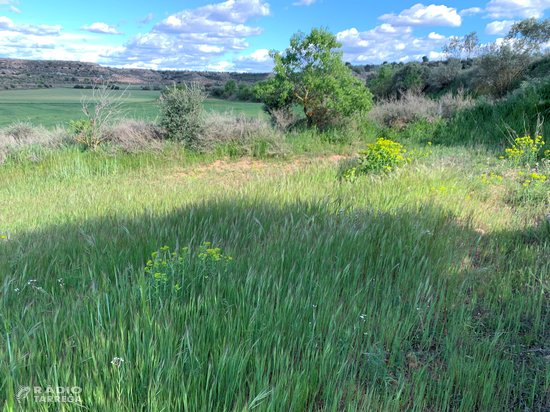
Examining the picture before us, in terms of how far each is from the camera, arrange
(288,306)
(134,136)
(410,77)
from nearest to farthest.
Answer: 1. (288,306)
2. (134,136)
3. (410,77)

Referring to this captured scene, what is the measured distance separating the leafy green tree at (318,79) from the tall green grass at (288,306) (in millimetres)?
7361

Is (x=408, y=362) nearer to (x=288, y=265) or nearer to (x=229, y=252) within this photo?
(x=288, y=265)

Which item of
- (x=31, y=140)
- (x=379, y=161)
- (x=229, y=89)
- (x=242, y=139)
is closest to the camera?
(x=379, y=161)

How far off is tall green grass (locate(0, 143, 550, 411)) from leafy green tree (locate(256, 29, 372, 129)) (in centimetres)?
736

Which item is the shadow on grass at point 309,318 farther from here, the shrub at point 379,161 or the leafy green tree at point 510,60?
the leafy green tree at point 510,60

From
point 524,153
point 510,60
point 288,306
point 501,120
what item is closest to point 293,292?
point 288,306

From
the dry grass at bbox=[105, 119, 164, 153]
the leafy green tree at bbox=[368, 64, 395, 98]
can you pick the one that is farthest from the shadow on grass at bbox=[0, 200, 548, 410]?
the leafy green tree at bbox=[368, 64, 395, 98]

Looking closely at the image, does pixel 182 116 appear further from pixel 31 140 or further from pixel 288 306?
pixel 288 306

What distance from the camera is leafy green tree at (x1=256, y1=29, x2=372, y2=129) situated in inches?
481

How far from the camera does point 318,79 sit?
473 inches

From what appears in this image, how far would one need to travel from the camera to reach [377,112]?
14.3m

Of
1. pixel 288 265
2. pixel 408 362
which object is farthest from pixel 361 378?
pixel 288 265

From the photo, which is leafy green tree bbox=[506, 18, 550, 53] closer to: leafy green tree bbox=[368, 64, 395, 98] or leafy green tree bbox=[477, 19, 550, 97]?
leafy green tree bbox=[477, 19, 550, 97]

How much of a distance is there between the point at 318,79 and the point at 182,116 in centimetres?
388
